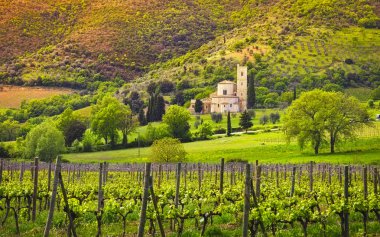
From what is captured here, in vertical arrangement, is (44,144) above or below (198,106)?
below

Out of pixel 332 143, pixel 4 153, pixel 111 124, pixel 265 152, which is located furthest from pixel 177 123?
pixel 332 143

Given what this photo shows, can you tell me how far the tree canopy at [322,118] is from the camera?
86.8 m

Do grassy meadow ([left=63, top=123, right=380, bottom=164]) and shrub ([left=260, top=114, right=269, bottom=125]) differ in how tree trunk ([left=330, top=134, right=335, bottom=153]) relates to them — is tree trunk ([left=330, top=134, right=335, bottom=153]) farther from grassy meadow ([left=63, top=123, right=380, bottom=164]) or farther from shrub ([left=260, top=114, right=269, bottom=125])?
shrub ([left=260, top=114, right=269, bottom=125])

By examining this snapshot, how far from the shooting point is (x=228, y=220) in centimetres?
2627

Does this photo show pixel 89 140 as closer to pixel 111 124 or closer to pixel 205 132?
pixel 111 124

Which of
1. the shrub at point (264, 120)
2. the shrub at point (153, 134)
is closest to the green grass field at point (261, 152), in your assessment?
the shrub at point (153, 134)

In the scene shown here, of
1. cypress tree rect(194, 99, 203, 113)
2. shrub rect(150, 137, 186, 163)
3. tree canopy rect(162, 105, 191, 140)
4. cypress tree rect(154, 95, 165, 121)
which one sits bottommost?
shrub rect(150, 137, 186, 163)

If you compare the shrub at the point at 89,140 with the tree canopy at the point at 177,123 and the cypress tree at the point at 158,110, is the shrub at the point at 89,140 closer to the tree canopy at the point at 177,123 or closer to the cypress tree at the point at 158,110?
the tree canopy at the point at 177,123

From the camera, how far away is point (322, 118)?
289 ft

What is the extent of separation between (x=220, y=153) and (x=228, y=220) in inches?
2512

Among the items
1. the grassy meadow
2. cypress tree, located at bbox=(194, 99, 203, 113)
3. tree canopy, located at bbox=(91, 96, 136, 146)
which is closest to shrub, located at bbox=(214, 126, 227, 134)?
the grassy meadow

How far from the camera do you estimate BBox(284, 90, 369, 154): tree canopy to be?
86812 mm

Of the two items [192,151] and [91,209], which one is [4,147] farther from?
[91,209]

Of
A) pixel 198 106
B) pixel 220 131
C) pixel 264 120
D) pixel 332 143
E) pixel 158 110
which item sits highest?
pixel 198 106
